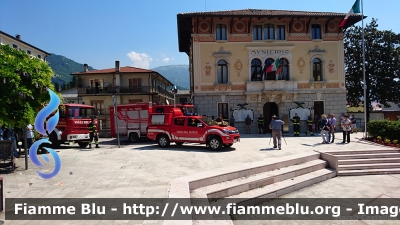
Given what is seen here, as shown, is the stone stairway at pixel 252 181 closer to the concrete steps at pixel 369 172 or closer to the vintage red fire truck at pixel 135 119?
the concrete steps at pixel 369 172

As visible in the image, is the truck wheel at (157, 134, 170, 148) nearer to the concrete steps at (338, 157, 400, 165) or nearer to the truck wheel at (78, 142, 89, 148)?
the truck wheel at (78, 142, 89, 148)

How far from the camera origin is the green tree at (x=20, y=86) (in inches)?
329

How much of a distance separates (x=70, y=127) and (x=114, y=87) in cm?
2733

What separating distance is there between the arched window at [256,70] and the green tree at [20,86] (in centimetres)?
1961

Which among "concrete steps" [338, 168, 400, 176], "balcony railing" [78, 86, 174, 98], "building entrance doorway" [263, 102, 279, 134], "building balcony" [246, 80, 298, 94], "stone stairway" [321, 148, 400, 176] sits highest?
"balcony railing" [78, 86, 174, 98]

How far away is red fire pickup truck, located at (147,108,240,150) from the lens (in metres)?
14.4

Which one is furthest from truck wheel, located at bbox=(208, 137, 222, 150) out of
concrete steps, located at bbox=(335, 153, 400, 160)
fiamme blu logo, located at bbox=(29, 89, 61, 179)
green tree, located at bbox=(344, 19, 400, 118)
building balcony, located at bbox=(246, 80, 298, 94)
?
green tree, located at bbox=(344, 19, 400, 118)

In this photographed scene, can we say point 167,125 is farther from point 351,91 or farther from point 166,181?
point 351,91

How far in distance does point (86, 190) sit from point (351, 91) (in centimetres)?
3501

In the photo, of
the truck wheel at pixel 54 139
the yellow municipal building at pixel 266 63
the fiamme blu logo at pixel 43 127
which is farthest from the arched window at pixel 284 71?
the fiamme blu logo at pixel 43 127

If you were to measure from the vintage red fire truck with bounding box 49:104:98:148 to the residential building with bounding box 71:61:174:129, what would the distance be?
25.6m

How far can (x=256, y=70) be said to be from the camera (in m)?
26.2

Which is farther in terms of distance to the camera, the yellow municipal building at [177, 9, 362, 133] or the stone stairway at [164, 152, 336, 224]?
the yellow municipal building at [177, 9, 362, 133]

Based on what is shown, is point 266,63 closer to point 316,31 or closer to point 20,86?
point 316,31
